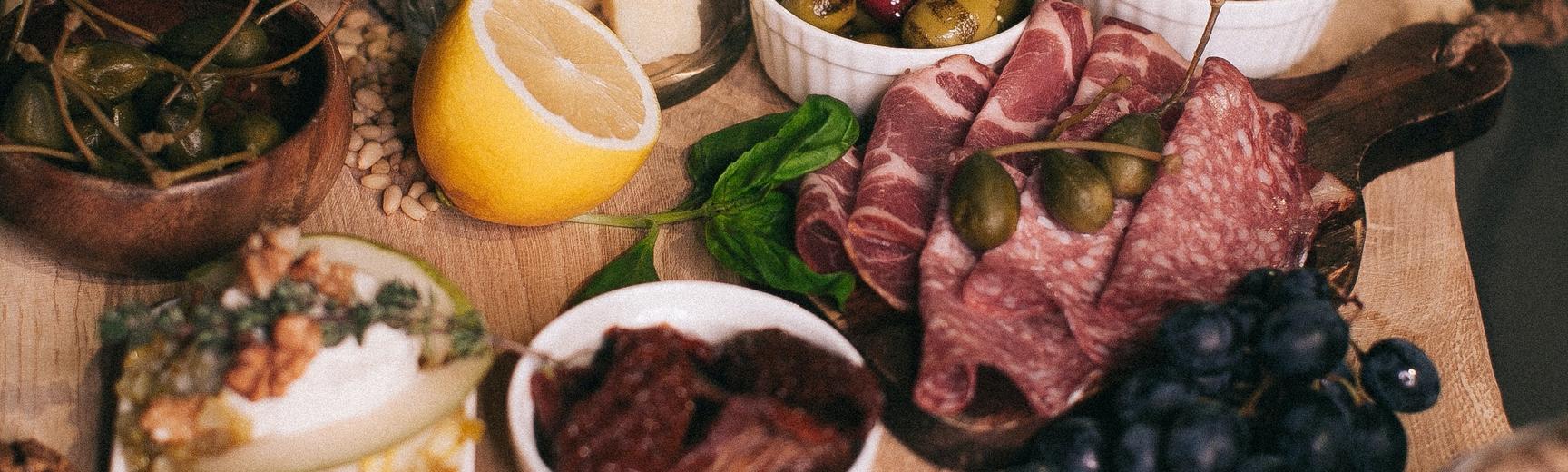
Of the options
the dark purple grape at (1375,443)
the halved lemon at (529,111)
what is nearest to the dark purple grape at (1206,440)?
the dark purple grape at (1375,443)

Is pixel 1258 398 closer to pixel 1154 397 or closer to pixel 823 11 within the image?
pixel 1154 397

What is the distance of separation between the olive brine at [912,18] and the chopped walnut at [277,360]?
70cm

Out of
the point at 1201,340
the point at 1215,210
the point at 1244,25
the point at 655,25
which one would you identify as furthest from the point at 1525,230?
the point at 655,25

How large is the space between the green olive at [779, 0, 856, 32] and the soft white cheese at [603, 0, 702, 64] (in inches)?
5.5

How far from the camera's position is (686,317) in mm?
1101

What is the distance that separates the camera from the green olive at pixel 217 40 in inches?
44.9

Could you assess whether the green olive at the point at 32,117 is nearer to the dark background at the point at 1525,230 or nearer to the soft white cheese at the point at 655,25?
the soft white cheese at the point at 655,25

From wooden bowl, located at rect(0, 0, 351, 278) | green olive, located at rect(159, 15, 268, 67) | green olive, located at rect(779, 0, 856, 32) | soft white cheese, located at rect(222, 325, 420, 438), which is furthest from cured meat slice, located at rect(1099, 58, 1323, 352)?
green olive, located at rect(159, 15, 268, 67)

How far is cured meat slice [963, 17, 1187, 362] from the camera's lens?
1.13 meters

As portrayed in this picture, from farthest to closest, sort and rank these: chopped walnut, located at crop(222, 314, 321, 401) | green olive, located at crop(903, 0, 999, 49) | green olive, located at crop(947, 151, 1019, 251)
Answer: green olive, located at crop(903, 0, 999, 49)
green olive, located at crop(947, 151, 1019, 251)
chopped walnut, located at crop(222, 314, 321, 401)

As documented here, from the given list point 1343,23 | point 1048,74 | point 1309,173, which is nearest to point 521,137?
point 1048,74

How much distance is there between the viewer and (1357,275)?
135cm

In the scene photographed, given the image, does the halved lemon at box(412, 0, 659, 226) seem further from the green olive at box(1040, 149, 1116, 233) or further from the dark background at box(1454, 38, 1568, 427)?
the dark background at box(1454, 38, 1568, 427)

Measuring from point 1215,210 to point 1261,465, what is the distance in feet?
1.12
